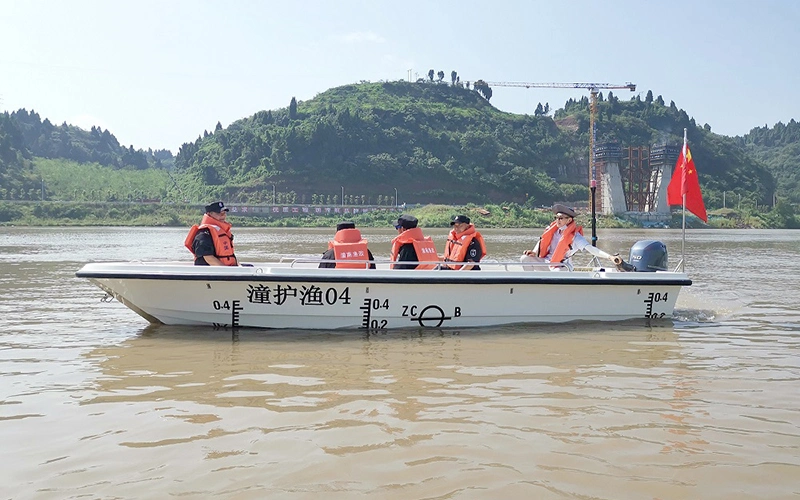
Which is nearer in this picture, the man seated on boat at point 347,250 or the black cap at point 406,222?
the man seated on boat at point 347,250

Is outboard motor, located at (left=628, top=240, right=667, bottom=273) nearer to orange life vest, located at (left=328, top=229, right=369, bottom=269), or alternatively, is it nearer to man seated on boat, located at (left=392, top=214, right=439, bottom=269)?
man seated on boat, located at (left=392, top=214, right=439, bottom=269)

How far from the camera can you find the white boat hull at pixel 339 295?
8828 millimetres

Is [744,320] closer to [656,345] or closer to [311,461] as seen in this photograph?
[656,345]

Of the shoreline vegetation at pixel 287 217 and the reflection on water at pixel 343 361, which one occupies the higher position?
the shoreline vegetation at pixel 287 217

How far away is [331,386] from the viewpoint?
6.54 metres

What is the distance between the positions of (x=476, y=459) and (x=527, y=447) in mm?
469

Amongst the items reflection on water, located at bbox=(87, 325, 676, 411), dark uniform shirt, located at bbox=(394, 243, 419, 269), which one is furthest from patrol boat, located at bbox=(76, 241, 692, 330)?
dark uniform shirt, located at bbox=(394, 243, 419, 269)

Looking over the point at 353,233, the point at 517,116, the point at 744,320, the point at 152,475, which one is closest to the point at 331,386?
the point at 152,475

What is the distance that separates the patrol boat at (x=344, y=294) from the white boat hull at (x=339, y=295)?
0.5 inches

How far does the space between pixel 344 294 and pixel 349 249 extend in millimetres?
694

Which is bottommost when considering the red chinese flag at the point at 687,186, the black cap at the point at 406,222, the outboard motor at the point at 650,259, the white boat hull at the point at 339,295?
the white boat hull at the point at 339,295

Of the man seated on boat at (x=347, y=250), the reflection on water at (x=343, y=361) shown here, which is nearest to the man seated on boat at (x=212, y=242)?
the reflection on water at (x=343, y=361)

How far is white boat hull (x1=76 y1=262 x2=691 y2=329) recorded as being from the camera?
8.83m

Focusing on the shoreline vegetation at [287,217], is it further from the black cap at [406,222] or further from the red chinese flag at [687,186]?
the black cap at [406,222]
